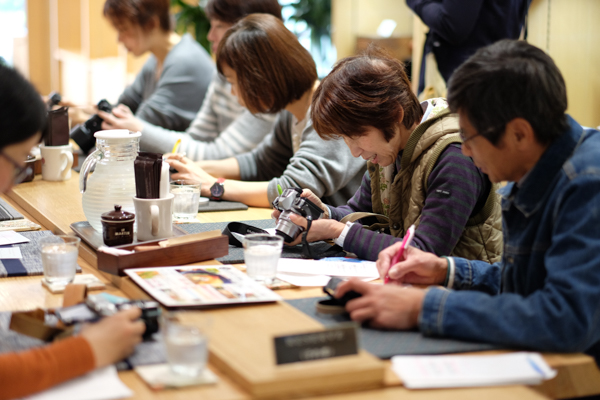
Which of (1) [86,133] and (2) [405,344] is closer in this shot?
(2) [405,344]

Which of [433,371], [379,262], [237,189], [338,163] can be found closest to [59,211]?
[237,189]

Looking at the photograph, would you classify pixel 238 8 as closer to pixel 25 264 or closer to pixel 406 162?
pixel 406 162

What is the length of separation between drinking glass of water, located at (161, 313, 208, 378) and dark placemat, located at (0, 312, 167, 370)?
0.08 metres

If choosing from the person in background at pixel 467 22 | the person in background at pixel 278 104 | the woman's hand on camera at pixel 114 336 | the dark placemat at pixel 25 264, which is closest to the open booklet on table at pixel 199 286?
the woman's hand on camera at pixel 114 336

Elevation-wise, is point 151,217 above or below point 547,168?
below

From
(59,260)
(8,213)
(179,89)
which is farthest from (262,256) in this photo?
(179,89)

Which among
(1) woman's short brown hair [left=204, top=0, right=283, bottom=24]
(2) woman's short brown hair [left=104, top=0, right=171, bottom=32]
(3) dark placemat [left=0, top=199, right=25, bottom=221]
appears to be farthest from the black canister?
(2) woman's short brown hair [left=104, top=0, right=171, bottom=32]

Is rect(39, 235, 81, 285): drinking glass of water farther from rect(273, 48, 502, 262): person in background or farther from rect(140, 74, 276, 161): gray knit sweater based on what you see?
rect(140, 74, 276, 161): gray knit sweater

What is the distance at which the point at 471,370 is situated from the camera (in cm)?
101

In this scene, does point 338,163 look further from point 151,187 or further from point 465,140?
point 465,140

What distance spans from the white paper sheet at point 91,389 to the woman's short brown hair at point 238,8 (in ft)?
7.73

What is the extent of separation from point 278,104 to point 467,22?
0.89m

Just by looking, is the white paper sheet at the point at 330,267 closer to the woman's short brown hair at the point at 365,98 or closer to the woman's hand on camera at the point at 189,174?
the woman's short brown hair at the point at 365,98

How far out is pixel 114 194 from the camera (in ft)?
5.62
